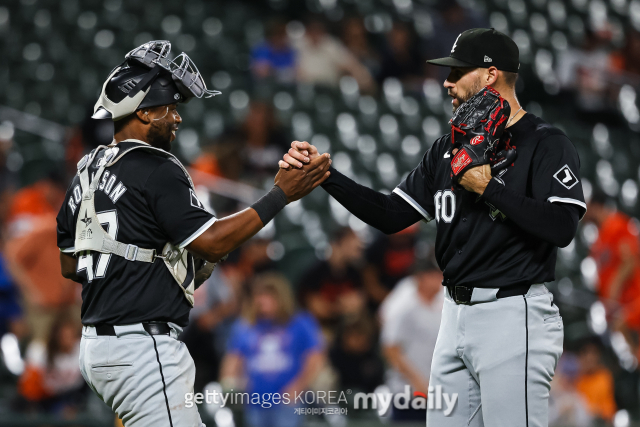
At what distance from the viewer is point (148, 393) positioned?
246 centimetres

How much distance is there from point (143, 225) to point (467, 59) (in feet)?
4.39

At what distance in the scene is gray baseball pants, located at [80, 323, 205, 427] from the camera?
2451 millimetres

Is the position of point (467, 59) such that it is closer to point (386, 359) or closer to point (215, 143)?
point (386, 359)

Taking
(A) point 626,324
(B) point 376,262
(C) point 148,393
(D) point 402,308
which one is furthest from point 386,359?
(C) point 148,393

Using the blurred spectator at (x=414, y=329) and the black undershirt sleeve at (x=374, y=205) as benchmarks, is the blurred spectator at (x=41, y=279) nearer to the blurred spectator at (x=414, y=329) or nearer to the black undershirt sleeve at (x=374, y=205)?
the blurred spectator at (x=414, y=329)

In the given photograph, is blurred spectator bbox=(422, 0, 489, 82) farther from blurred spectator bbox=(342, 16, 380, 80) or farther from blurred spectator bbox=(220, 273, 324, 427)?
blurred spectator bbox=(220, 273, 324, 427)

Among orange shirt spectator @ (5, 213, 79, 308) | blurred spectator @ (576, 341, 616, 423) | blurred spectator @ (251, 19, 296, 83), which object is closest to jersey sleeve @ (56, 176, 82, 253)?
orange shirt spectator @ (5, 213, 79, 308)

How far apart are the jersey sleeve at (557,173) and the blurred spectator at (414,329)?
7.51 feet

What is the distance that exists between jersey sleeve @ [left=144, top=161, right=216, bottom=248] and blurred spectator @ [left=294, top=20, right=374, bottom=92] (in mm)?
6117

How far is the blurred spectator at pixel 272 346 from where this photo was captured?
468 cm

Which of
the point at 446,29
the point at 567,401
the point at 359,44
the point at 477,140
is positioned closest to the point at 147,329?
the point at 477,140

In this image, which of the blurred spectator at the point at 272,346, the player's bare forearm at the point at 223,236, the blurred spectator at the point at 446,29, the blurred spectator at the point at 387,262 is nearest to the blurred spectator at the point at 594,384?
the blurred spectator at the point at 387,262

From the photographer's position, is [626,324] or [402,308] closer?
[402,308]

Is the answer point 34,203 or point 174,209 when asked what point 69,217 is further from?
point 34,203
